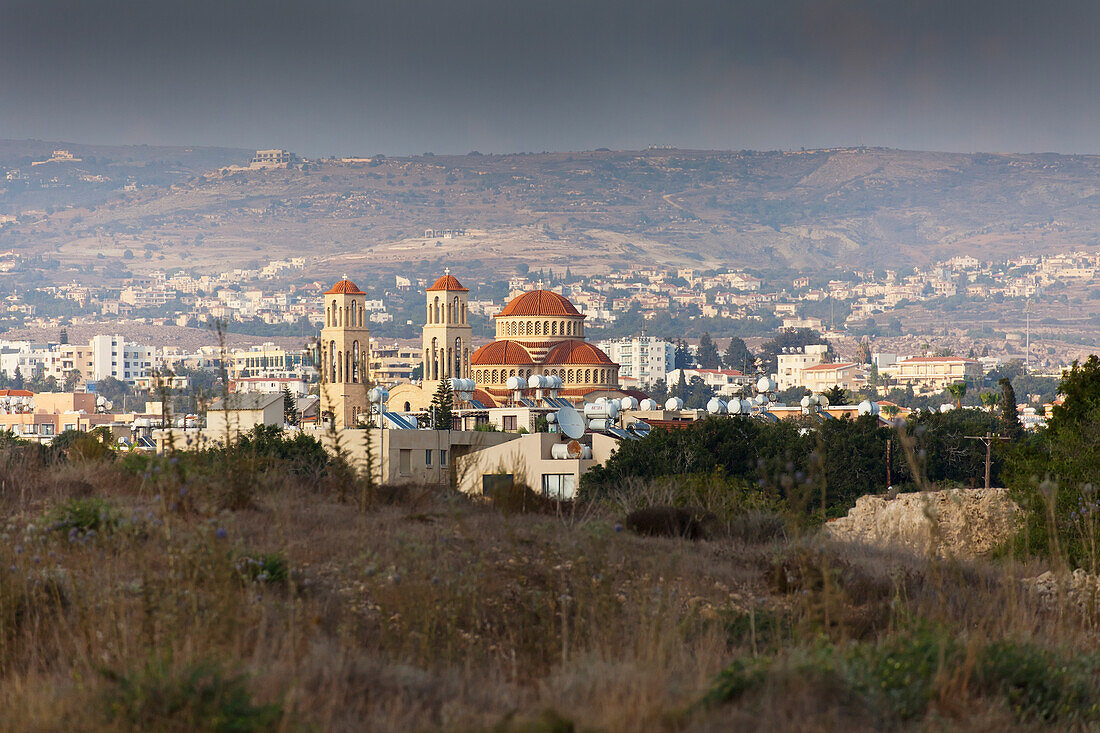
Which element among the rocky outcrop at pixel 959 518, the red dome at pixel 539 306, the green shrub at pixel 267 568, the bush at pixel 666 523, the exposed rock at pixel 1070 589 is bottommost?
the rocky outcrop at pixel 959 518

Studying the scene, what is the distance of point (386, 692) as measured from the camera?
521 centimetres

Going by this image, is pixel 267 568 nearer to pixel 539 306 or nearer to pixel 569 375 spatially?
pixel 569 375

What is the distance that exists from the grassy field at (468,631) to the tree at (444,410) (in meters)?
31.6

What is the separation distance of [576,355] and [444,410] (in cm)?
3883

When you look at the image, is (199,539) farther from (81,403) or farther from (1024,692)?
(81,403)

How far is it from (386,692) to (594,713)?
85 centimetres

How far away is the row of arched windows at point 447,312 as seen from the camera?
85.2 metres

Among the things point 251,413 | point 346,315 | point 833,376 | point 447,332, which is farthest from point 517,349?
point 833,376

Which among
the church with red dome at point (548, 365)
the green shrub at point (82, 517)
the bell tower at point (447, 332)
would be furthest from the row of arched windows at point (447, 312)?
the green shrub at point (82, 517)

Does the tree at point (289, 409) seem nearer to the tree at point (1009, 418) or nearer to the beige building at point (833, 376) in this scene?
the tree at point (1009, 418)

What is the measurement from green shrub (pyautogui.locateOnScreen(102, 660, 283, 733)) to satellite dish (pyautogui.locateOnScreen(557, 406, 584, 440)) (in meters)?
27.4

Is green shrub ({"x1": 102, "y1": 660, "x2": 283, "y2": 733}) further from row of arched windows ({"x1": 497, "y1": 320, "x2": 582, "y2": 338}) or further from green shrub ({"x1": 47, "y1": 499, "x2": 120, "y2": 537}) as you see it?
row of arched windows ({"x1": 497, "y1": 320, "x2": 582, "y2": 338})

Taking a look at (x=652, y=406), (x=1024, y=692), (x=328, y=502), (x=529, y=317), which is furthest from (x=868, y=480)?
(x=529, y=317)

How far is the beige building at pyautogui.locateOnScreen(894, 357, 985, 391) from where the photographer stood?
628ft
